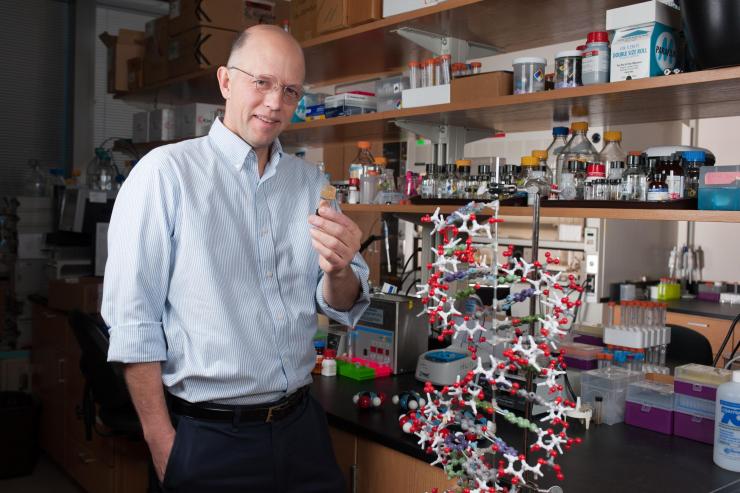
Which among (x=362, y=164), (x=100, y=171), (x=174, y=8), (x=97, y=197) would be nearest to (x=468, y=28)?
(x=362, y=164)

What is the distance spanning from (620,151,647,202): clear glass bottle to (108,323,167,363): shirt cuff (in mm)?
1195

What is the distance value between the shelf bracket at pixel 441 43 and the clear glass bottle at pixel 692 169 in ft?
2.97

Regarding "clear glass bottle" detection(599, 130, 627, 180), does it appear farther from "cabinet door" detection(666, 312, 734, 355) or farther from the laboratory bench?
"cabinet door" detection(666, 312, 734, 355)

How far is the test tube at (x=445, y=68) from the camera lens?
2.19 m

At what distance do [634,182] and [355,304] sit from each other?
0.77m

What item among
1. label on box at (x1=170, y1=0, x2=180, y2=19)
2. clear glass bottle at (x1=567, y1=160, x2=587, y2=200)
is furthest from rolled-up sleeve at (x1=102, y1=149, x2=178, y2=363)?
label on box at (x1=170, y1=0, x2=180, y2=19)

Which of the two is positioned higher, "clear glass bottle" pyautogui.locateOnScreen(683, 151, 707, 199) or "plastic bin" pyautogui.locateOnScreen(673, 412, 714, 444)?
"clear glass bottle" pyautogui.locateOnScreen(683, 151, 707, 199)

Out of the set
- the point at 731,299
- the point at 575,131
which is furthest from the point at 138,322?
the point at 731,299

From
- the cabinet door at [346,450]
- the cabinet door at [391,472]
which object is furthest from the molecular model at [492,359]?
the cabinet door at [346,450]

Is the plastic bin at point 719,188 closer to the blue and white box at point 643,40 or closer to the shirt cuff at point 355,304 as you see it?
the blue and white box at point 643,40

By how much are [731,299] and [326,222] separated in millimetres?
3732

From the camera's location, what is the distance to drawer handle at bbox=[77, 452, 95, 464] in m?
3.15

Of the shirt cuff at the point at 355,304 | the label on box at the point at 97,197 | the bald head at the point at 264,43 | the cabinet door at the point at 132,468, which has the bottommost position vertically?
the cabinet door at the point at 132,468

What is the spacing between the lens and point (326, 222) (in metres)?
1.34
